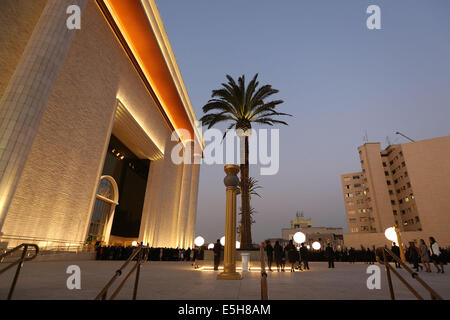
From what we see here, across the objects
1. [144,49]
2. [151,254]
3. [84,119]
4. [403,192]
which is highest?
[144,49]

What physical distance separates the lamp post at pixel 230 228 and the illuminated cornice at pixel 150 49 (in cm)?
1593

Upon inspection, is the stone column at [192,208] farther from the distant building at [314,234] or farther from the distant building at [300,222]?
the distant building at [300,222]

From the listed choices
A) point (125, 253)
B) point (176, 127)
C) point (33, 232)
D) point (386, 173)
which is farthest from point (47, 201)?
point (386, 173)

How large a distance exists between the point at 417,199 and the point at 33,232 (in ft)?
165

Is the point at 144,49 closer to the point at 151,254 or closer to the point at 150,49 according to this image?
the point at 150,49

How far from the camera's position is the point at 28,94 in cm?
873

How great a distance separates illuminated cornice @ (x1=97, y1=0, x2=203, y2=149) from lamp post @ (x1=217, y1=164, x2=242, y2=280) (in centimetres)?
1593

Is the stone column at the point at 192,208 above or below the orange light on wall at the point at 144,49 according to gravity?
below

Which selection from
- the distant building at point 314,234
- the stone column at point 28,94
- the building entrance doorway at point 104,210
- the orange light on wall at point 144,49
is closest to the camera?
the stone column at point 28,94

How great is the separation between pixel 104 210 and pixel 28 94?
17247mm

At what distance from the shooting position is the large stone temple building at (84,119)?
9.06m

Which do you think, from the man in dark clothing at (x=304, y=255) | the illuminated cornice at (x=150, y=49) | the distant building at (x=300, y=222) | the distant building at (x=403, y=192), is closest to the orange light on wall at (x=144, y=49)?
the illuminated cornice at (x=150, y=49)

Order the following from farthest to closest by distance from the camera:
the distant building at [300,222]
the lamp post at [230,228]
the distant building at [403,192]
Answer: the distant building at [300,222], the distant building at [403,192], the lamp post at [230,228]

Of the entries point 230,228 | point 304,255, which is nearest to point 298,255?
point 304,255
